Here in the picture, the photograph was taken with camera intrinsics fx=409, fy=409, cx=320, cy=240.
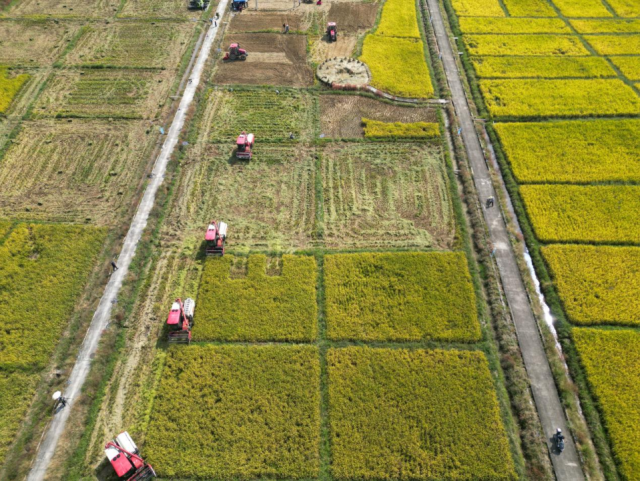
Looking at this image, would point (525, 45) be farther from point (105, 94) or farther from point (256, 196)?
point (105, 94)

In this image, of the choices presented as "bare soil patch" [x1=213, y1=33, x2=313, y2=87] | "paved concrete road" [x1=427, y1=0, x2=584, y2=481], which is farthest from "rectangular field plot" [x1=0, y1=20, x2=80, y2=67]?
"paved concrete road" [x1=427, y1=0, x2=584, y2=481]

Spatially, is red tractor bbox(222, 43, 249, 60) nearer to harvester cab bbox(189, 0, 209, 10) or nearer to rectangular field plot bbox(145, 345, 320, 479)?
harvester cab bbox(189, 0, 209, 10)

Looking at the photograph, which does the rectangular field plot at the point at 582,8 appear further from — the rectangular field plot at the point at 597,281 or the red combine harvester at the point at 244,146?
the red combine harvester at the point at 244,146

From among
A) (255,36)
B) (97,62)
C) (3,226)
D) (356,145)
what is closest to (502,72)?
(356,145)

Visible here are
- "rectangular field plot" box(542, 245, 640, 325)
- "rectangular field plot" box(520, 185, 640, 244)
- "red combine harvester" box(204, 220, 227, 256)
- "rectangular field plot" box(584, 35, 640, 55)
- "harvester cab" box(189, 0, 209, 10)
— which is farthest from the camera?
"harvester cab" box(189, 0, 209, 10)

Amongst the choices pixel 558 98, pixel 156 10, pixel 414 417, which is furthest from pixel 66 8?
pixel 414 417

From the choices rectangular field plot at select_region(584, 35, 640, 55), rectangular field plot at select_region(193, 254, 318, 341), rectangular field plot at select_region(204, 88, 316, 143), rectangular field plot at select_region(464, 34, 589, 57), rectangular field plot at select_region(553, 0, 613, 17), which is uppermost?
rectangular field plot at select_region(553, 0, 613, 17)
